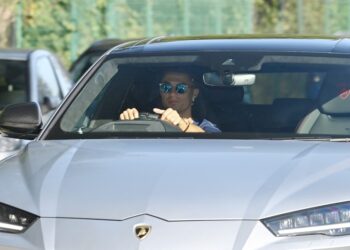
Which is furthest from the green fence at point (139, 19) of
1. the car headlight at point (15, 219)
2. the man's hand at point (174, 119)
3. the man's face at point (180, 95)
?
the car headlight at point (15, 219)

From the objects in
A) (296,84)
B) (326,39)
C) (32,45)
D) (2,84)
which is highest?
(326,39)

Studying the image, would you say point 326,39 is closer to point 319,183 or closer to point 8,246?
point 319,183

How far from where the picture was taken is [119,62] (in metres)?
6.38

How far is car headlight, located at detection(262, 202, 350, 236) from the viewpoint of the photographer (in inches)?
174

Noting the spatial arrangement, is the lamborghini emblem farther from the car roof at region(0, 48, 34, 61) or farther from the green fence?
the green fence

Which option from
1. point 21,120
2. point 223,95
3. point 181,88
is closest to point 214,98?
point 223,95

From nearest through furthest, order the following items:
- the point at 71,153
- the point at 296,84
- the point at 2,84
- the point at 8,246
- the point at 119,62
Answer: the point at 8,246 < the point at 71,153 < the point at 119,62 < the point at 296,84 < the point at 2,84

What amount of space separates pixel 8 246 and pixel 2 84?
21.0ft

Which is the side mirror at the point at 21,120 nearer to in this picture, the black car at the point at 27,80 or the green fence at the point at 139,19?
the black car at the point at 27,80

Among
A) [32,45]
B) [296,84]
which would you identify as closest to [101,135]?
[296,84]

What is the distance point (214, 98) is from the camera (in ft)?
A: 20.5

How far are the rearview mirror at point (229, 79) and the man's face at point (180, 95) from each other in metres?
0.12

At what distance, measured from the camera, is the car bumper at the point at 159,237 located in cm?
436

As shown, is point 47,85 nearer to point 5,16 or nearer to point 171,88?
point 171,88
